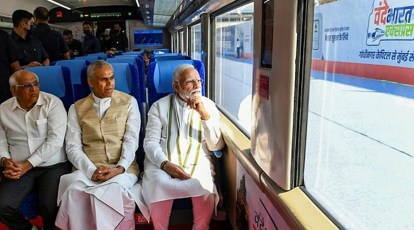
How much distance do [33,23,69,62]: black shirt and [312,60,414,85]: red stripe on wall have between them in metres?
4.12

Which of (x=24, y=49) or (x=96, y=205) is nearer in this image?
(x=96, y=205)

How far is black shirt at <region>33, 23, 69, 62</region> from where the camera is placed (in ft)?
15.4

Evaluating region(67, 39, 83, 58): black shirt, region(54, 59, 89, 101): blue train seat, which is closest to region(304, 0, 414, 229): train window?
→ region(54, 59, 89, 101): blue train seat

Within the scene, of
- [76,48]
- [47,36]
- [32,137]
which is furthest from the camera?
[76,48]

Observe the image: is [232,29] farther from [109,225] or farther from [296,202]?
[296,202]

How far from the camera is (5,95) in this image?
3938 millimetres

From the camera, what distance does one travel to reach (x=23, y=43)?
3.92m

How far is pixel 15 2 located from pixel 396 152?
36.9ft

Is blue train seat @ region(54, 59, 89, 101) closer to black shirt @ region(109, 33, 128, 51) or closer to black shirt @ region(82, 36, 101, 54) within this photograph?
black shirt @ region(82, 36, 101, 54)

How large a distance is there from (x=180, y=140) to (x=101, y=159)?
1.77 feet

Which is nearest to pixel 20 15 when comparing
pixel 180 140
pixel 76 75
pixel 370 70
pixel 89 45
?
pixel 76 75

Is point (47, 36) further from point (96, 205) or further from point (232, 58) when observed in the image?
point (96, 205)

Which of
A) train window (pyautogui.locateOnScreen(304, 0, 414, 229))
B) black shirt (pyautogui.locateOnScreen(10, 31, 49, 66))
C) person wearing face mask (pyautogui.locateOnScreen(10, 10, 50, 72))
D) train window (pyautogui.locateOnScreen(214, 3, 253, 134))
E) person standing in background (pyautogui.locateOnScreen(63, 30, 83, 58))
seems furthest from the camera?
person standing in background (pyautogui.locateOnScreen(63, 30, 83, 58))

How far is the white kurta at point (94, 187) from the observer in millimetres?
2121
